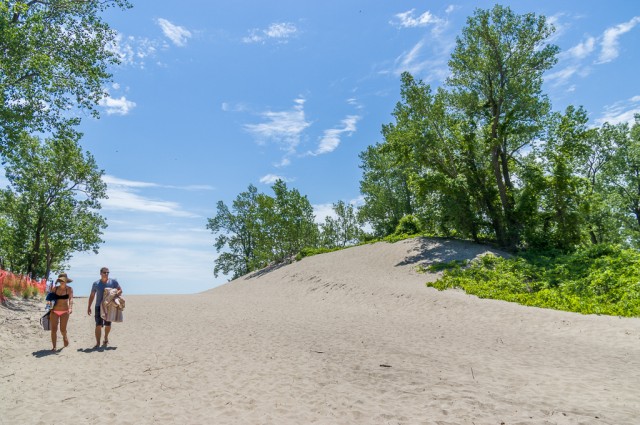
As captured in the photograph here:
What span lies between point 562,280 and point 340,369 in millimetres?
15282

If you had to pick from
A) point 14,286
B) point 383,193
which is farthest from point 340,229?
point 14,286

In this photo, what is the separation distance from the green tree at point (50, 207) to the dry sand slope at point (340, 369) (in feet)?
71.7

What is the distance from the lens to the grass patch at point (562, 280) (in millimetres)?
14672

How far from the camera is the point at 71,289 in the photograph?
11.3m

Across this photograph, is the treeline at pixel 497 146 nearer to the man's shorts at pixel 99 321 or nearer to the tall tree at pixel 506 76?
the tall tree at pixel 506 76

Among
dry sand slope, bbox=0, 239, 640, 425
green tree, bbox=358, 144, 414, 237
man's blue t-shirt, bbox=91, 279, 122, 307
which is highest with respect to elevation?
green tree, bbox=358, 144, 414, 237

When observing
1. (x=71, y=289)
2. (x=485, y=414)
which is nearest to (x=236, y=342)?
(x=71, y=289)

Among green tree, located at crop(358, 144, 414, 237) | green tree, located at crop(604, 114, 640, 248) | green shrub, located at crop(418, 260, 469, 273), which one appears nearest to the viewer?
green shrub, located at crop(418, 260, 469, 273)

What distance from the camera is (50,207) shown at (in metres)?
34.0

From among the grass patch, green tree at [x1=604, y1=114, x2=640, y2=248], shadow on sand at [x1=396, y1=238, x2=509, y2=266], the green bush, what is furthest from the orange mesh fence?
green tree at [x1=604, y1=114, x2=640, y2=248]

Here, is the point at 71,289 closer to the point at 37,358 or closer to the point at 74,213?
the point at 37,358

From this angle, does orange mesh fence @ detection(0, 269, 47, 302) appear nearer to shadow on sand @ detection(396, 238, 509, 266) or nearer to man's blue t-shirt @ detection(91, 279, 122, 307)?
man's blue t-shirt @ detection(91, 279, 122, 307)

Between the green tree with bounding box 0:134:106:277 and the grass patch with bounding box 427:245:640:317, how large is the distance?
110 ft

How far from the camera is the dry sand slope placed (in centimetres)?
620
